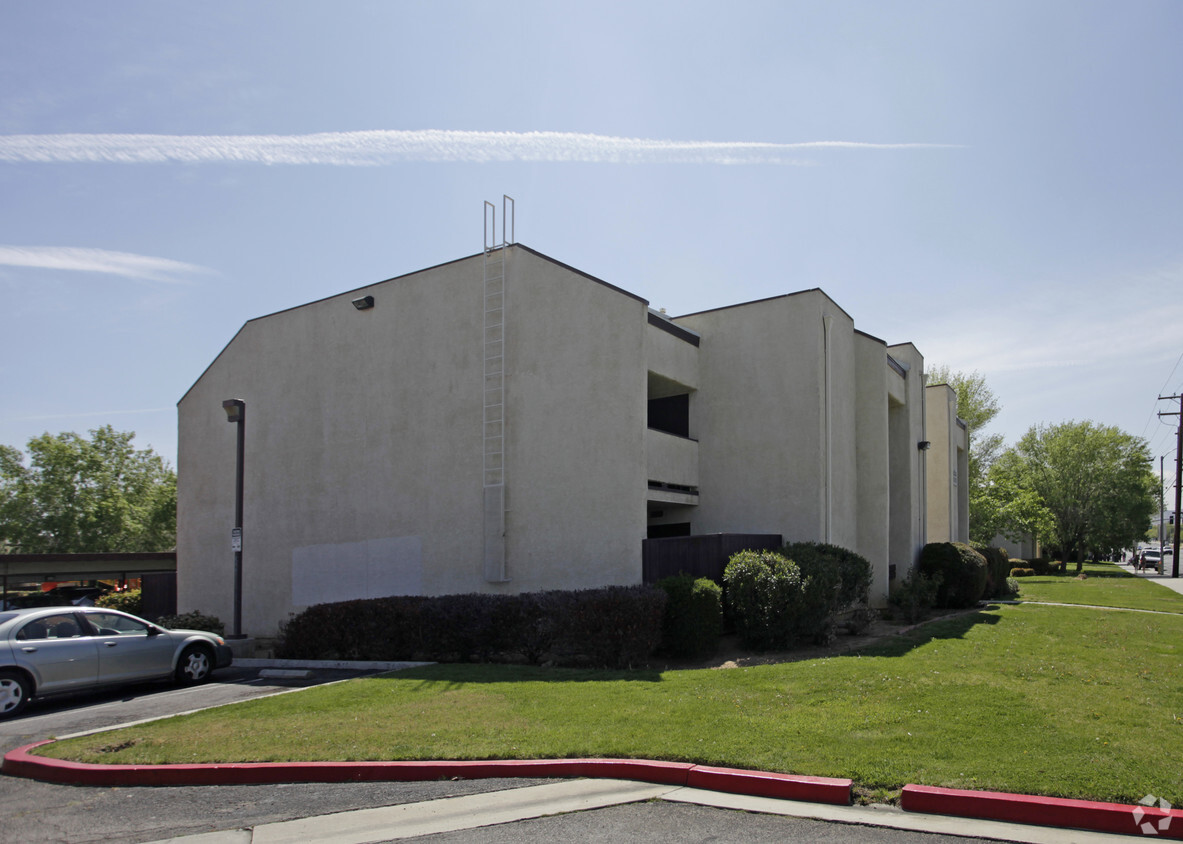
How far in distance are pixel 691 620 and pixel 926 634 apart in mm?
5271

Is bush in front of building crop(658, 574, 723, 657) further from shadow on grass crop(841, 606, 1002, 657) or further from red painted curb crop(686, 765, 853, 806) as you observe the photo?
red painted curb crop(686, 765, 853, 806)

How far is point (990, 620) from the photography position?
1845 centimetres

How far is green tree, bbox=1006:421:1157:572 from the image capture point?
55719 mm

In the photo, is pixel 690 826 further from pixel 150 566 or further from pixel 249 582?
pixel 150 566

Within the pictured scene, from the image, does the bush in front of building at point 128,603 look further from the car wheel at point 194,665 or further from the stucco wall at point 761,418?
the stucco wall at point 761,418

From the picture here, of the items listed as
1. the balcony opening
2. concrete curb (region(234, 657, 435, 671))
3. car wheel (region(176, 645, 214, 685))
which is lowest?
concrete curb (region(234, 657, 435, 671))

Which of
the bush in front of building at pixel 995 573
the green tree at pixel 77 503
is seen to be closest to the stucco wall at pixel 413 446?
the bush in front of building at pixel 995 573

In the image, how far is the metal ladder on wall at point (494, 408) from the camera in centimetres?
1716

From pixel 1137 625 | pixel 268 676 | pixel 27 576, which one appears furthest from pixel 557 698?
pixel 27 576

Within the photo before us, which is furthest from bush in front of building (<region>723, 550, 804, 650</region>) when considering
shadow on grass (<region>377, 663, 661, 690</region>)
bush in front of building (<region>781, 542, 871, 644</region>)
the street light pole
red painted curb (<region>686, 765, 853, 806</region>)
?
the street light pole

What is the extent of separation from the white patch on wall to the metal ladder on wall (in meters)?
2.35

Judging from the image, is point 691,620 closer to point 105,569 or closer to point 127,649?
point 127,649

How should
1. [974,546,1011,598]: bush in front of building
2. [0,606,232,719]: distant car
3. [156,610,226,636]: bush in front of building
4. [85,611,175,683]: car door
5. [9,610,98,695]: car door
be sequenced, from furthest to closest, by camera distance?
[974,546,1011,598]: bush in front of building → [156,610,226,636]: bush in front of building → [85,611,175,683]: car door → [9,610,98,695]: car door → [0,606,232,719]: distant car

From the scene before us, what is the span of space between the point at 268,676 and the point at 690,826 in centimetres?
1060
